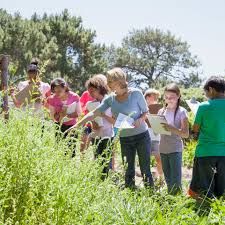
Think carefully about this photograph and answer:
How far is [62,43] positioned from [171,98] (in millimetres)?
26956

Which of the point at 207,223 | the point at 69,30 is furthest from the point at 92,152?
the point at 69,30

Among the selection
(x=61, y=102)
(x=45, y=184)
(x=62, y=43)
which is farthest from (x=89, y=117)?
(x=62, y=43)

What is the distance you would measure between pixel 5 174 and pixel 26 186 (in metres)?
0.14

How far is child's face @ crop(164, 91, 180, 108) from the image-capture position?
191 inches

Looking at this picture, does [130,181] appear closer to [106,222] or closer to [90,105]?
[90,105]

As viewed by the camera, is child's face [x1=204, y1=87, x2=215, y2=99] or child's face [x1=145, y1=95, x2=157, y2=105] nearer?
child's face [x1=204, y1=87, x2=215, y2=99]

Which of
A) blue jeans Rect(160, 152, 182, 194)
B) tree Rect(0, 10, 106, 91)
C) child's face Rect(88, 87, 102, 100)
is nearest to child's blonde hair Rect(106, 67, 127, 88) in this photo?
child's face Rect(88, 87, 102, 100)

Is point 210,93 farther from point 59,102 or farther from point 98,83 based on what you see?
point 59,102

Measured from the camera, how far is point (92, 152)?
3.23 metres

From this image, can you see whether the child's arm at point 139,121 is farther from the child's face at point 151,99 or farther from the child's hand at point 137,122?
the child's face at point 151,99

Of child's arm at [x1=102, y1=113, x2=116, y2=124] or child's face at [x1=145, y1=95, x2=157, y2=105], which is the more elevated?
child's face at [x1=145, y1=95, x2=157, y2=105]

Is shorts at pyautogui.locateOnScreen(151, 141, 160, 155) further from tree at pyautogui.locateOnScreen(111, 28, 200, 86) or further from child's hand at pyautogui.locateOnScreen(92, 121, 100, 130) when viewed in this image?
tree at pyautogui.locateOnScreen(111, 28, 200, 86)

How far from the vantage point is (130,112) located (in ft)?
15.2

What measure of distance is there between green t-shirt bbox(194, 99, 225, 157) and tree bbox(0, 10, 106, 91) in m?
21.0
